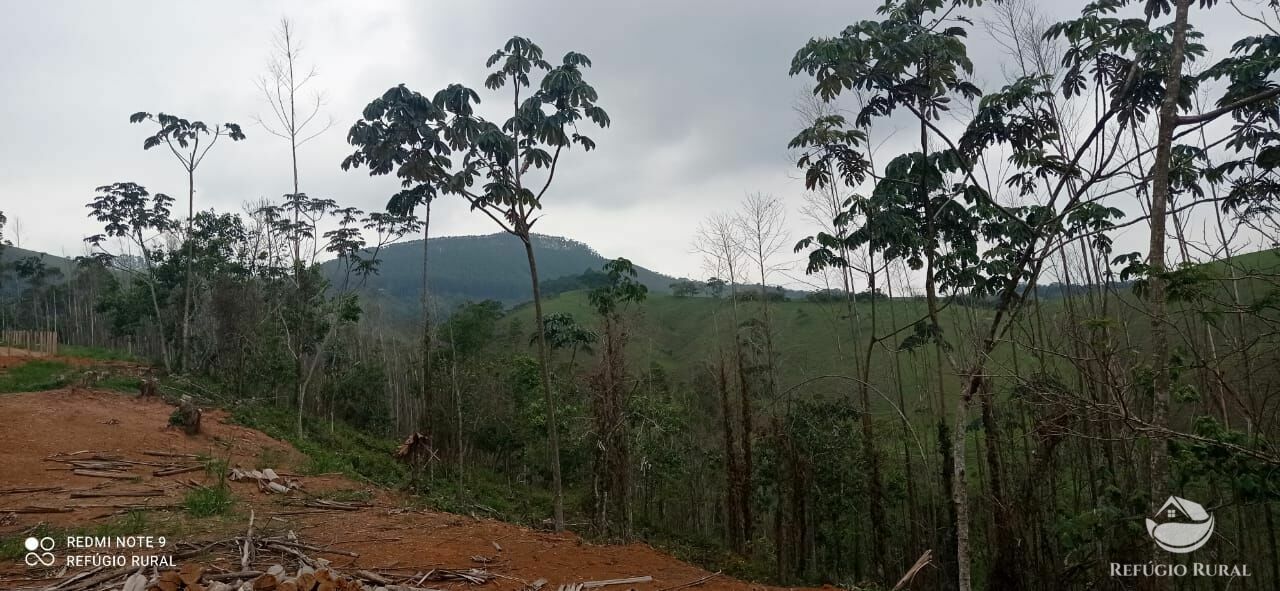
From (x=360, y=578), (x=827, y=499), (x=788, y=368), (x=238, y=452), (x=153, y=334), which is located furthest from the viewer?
(x=153, y=334)

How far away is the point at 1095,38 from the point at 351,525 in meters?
8.93

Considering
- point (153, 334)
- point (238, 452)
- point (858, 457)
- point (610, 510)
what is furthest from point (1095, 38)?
point (153, 334)

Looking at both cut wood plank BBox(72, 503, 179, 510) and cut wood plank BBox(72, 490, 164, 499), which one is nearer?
cut wood plank BBox(72, 503, 179, 510)

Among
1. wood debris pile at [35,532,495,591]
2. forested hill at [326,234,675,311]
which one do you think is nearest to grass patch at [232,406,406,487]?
wood debris pile at [35,532,495,591]

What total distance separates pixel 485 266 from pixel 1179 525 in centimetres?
15145

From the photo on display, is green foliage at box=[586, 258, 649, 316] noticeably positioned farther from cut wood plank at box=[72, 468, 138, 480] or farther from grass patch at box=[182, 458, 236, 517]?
cut wood plank at box=[72, 468, 138, 480]

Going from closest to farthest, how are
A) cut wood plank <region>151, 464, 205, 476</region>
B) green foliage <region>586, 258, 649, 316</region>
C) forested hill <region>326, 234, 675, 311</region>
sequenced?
cut wood plank <region>151, 464, 205, 476</region>, green foliage <region>586, 258, 649, 316</region>, forested hill <region>326, 234, 675, 311</region>

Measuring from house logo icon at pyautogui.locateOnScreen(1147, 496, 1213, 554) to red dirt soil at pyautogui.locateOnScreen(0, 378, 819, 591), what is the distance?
3497 mm

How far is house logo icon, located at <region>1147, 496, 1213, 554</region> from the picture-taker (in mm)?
4992

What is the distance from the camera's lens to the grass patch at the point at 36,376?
578 inches

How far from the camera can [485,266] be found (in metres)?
151

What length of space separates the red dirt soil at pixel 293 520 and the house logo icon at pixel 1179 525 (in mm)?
3497

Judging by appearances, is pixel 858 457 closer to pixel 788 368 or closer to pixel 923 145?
pixel 923 145

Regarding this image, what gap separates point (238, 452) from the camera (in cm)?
1093
